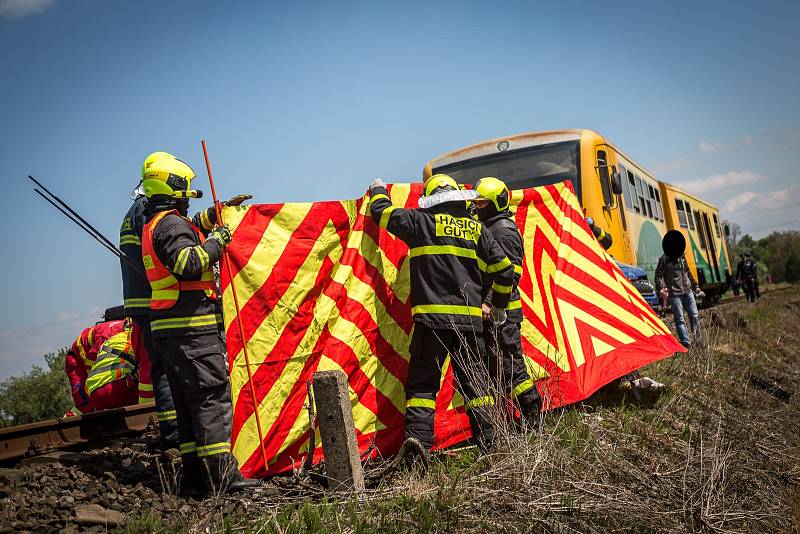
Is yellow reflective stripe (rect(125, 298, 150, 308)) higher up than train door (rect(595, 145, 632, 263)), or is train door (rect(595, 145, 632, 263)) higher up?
train door (rect(595, 145, 632, 263))

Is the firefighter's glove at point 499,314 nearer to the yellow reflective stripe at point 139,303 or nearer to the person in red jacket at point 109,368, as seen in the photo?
the yellow reflective stripe at point 139,303

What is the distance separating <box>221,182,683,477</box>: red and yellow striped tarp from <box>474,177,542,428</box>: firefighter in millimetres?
404

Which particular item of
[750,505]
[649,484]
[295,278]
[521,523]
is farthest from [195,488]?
[750,505]

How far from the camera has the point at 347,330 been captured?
4.75 metres

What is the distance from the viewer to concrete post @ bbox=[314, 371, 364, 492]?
11.9ft

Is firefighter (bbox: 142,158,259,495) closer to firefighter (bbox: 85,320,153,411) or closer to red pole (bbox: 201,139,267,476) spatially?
red pole (bbox: 201,139,267,476)

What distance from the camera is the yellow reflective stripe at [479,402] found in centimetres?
434

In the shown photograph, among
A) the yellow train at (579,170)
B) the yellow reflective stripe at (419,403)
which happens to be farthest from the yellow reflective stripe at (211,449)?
the yellow train at (579,170)

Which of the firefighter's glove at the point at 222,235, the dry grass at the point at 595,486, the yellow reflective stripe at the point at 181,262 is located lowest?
the dry grass at the point at 595,486

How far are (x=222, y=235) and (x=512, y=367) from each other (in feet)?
8.12

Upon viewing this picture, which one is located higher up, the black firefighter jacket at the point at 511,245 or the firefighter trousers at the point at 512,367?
the black firefighter jacket at the point at 511,245

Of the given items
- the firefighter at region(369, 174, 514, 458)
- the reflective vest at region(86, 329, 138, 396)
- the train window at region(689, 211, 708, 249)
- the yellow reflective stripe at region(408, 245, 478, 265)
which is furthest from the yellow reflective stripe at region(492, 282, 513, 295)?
the train window at region(689, 211, 708, 249)

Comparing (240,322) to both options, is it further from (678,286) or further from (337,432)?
(678,286)

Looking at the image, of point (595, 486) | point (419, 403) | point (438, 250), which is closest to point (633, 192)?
point (438, 250)
